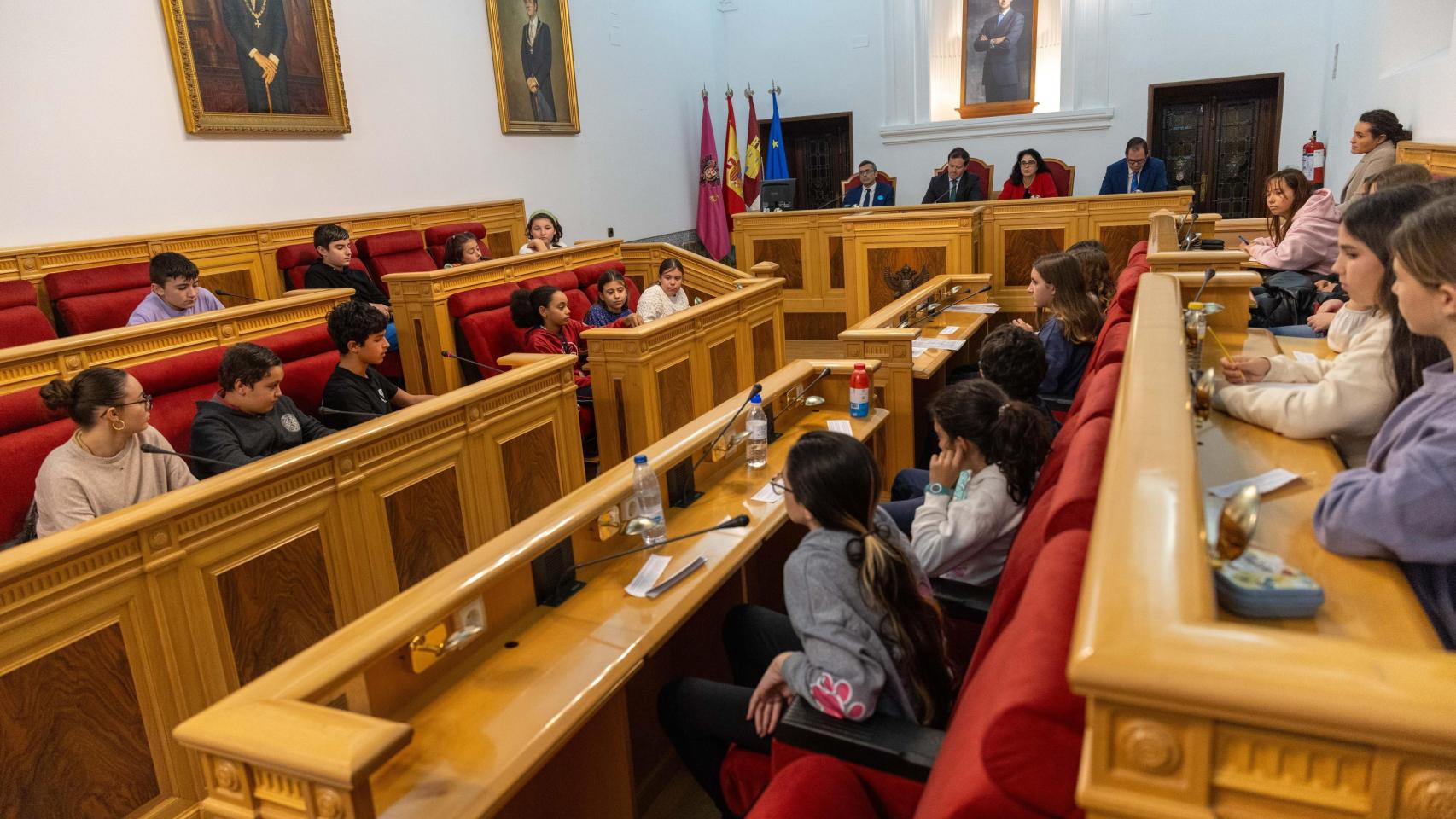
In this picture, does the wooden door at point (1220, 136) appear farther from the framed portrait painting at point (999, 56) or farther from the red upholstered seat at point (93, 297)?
the red upholstered seat at point (93, 297)

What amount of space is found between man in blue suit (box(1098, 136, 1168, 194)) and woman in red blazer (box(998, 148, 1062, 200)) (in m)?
0.65

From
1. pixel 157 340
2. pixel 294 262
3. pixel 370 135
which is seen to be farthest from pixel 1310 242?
pixel 370 135

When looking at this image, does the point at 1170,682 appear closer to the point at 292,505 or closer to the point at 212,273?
the point at 292,505

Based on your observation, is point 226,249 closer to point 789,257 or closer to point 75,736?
point 75,736

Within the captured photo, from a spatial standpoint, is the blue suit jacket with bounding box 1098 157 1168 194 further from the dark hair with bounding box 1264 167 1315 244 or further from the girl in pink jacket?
the girl in pink jacket

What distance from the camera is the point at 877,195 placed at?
28.2 feet

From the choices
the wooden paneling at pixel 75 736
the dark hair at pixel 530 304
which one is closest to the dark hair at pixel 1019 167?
the dark hair at pixel 530 304

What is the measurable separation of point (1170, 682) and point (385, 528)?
2.51 m

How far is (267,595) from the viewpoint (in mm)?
2406

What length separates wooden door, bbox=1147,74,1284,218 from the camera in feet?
28.3

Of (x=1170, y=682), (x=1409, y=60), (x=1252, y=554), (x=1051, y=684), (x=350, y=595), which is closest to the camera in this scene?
(x=1170, y=682)

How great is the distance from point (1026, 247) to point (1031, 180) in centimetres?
144

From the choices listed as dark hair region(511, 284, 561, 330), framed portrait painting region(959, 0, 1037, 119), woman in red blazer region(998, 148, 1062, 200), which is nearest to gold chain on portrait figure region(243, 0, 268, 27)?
dark hair region(511, 284, 561, 330)

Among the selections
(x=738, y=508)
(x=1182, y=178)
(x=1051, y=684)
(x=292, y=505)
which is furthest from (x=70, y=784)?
(x=1182, y=178)
